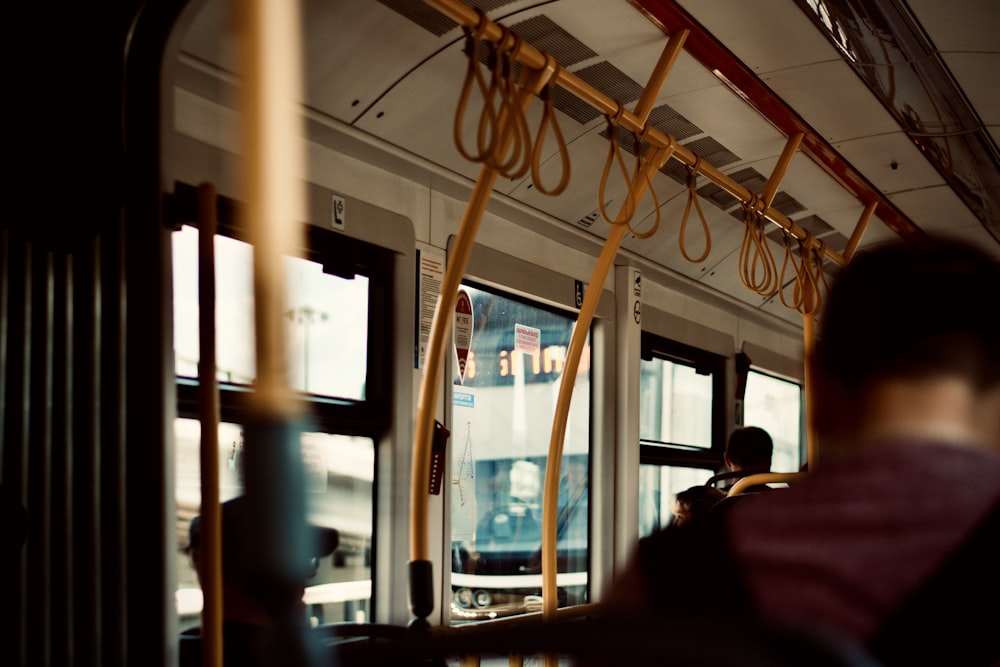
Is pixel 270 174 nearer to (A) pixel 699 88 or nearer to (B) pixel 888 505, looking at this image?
(B) pixel 888 505

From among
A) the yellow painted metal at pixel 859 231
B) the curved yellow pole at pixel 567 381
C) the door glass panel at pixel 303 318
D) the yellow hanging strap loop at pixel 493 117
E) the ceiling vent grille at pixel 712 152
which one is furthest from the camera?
the yellow painted metal at pixel 859 231

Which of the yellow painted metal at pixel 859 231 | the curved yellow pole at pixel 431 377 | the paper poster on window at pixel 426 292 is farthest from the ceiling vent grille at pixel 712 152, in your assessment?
the curved yellow pole at pixel 431 377

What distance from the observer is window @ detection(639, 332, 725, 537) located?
5359 millimetres

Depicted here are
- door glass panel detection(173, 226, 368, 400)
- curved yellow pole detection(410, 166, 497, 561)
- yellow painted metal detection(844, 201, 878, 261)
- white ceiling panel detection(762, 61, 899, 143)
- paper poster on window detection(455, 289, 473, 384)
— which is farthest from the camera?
yellow painted metal detection(844, 201, 878, 261)

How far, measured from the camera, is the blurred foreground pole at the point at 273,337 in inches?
23.6

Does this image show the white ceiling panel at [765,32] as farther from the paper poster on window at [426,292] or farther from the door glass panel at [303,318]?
the door glass panel at [303,318]

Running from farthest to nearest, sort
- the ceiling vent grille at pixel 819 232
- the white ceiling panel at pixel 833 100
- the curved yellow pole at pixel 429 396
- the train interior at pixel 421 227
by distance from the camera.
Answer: the ceiling vent grille at pixel 819 232 < the white ceiling panel at pixel 833 100 < the curved yellow pole at pixel 429 396 < the train interior at pixel 421 227

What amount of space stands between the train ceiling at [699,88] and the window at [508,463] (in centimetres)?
50

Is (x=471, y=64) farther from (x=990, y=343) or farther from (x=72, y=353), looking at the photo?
(x=990, y=343)

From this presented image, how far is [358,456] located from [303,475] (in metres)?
2.77

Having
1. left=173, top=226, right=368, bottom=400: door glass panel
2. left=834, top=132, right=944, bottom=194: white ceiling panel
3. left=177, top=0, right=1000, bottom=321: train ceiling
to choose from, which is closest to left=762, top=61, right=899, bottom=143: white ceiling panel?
left=177, top=0, right=1000, bottom=321: train ceiling

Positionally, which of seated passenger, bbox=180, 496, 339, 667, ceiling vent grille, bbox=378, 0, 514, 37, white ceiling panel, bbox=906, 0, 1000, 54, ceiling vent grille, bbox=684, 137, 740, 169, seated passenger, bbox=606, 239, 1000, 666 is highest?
white ceiling panel, bbox=906, 0, 1000, 54

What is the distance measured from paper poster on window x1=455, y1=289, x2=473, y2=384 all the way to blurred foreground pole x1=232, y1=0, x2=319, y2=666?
3.17 meters

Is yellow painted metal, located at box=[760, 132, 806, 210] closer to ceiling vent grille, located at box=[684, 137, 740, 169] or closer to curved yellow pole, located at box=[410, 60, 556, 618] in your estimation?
ceiling vent grille, located at box=[684, 137, 740, 169]
